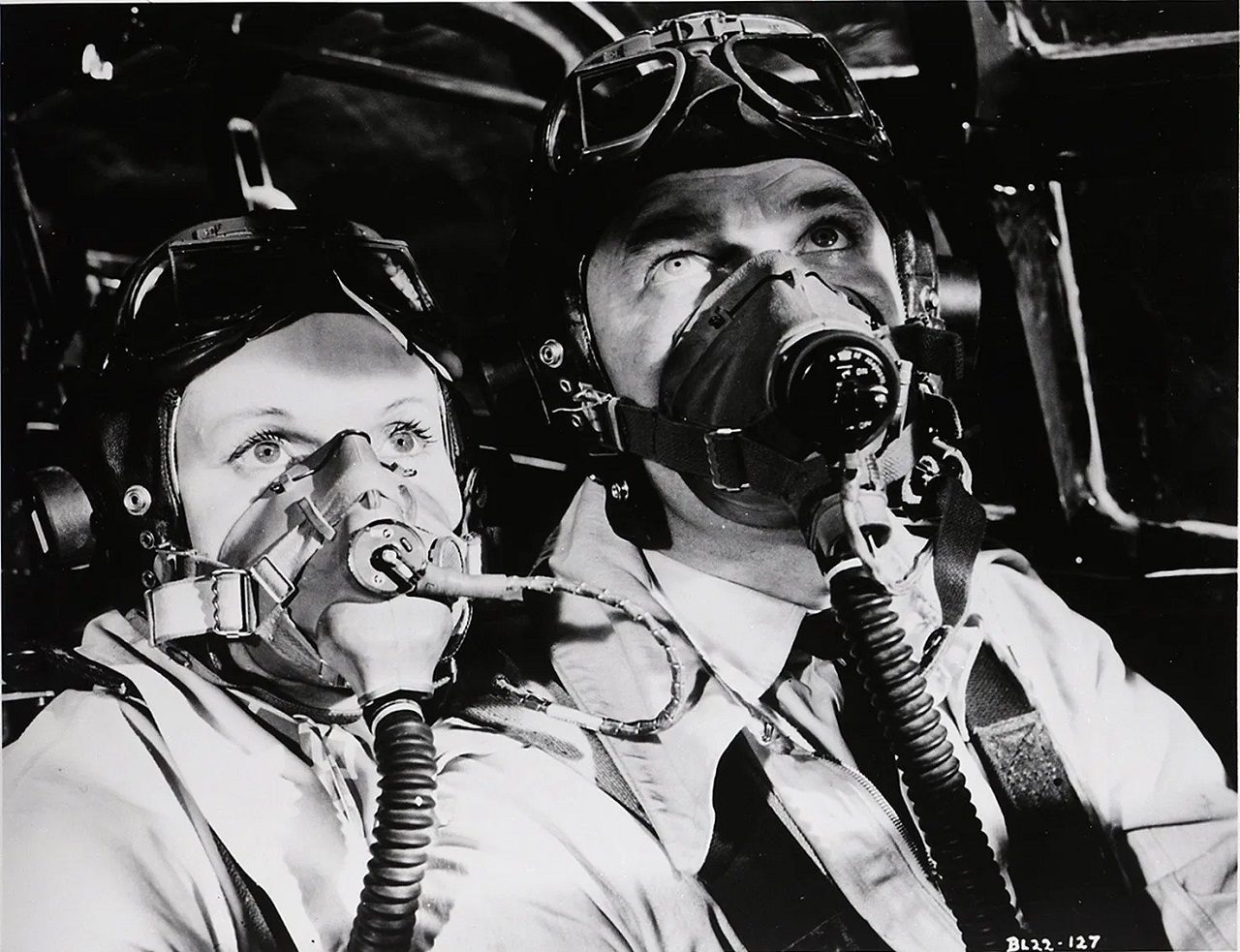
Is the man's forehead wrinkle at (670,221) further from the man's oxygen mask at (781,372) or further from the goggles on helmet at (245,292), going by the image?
the goggles on helmet at (245,292)

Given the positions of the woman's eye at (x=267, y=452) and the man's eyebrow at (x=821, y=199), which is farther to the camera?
the man's eyebrow at (x=821, y=199)

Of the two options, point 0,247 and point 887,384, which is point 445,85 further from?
point 887,384

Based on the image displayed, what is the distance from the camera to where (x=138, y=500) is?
5.53 feet

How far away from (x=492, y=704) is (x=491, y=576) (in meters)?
0.19

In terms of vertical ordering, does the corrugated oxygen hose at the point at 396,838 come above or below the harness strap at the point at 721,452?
below

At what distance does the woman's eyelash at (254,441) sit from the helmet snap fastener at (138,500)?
0.13 metres

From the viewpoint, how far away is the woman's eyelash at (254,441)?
1685 millimetres

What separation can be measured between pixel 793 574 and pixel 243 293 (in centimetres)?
92

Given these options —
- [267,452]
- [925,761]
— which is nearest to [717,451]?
[925,761]

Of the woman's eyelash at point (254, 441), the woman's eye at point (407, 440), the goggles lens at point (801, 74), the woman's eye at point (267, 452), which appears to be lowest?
the woman's eye at point (407, 440)

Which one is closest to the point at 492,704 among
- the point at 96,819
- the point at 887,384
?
the point at 96,819

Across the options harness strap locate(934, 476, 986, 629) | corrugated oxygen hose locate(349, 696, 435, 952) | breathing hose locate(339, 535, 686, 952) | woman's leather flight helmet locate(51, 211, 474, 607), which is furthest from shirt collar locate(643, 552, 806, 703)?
woman's leather flight helmet locate(51, 211, 474, 607)

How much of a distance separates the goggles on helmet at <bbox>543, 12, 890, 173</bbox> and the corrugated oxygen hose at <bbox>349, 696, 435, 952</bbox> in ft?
2.82

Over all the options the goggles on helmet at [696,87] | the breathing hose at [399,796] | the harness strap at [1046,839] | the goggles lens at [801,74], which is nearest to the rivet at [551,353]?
the goggles on helmet at [696,87]
